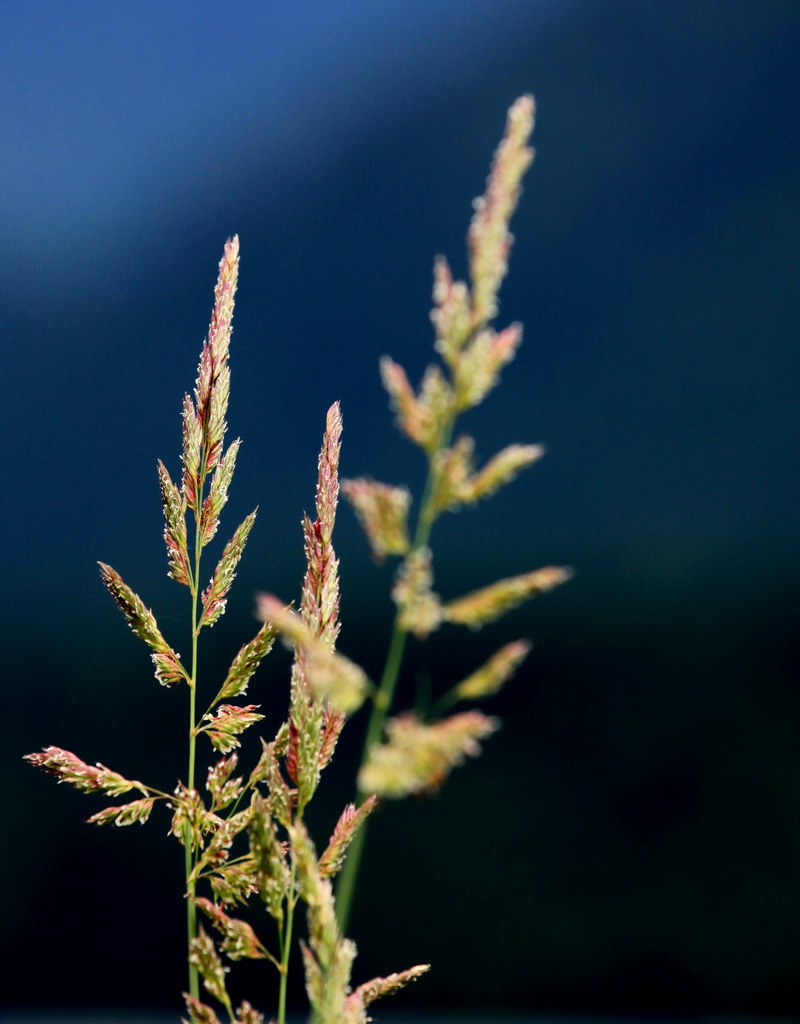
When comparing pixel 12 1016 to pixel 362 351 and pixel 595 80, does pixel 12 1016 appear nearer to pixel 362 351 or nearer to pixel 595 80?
pixel 362 351

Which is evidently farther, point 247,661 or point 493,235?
point 247,661

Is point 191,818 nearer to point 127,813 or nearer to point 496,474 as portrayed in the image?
point 127,813

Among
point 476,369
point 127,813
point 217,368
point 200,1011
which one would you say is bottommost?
point 200,1011

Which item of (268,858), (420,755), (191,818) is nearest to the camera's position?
(420,755)

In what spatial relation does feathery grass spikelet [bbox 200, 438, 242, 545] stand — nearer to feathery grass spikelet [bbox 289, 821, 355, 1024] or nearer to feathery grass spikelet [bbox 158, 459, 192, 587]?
feathery grass spikelet [bbox 158, 459, 192, 587]

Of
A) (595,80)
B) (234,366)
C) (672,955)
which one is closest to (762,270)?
(595,80)

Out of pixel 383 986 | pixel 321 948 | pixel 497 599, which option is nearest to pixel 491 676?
pixel 497 599

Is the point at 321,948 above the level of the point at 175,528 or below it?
below

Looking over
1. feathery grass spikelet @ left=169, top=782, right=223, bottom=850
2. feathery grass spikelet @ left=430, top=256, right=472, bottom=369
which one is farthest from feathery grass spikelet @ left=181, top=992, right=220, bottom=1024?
feathery grass spikelet @ left=430, top=256, right=472, bottom=369

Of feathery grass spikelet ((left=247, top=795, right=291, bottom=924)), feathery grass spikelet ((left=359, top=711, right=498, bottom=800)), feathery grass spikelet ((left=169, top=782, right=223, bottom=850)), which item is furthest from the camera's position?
feathery grass spikelet ((left=169, top=782, right=223, bottom=850))
